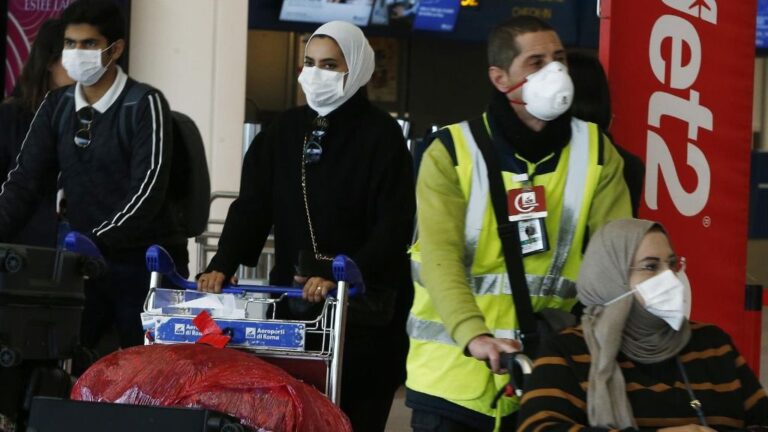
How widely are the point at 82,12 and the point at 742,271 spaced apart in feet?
8.48

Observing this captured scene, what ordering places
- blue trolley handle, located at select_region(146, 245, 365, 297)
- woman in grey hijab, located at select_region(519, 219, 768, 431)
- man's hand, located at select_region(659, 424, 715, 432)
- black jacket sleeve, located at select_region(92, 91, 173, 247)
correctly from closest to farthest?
man's hand, located at select_region(659, 424, 715, 432) → woman in grey hijab, located at select_region(519, 219, 768, 431) → blue trolley handle, located at select_region(146, 245, 365, 297) → black jacket sleeve, located at select_region(92, 91, 173, 247)

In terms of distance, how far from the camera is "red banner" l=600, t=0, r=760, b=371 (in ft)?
16.3

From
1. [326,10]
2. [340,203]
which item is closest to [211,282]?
[340,203]

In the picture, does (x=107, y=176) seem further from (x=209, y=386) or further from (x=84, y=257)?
(x=209, y=386)

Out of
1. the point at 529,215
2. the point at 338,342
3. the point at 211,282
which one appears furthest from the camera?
the point at 211,282

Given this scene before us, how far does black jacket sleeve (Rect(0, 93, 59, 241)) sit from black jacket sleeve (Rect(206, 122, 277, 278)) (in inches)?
33.3

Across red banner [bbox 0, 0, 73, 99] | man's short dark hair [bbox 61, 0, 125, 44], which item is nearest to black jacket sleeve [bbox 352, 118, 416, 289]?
man's short dark hair [bbox 61, 0, 125, 44]

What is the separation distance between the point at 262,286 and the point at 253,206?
1.93ft

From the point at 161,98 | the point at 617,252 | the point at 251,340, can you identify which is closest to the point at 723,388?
the point at 617,252

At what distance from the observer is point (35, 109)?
6.02m

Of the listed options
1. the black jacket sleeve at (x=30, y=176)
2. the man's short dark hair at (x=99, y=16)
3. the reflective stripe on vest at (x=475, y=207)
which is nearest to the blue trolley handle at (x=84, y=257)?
the black jacket sleeve at (x=30, y=176)

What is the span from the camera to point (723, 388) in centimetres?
348

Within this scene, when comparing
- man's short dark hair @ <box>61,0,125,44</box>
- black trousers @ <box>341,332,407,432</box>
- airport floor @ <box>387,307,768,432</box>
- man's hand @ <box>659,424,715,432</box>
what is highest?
man's short dark hair @ <box>61,0,125,44</box>

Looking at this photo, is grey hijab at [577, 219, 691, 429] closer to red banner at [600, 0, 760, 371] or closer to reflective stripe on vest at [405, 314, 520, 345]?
reflective stripe on vest at [405, 314, 520, 345]
